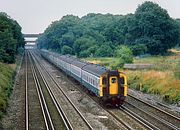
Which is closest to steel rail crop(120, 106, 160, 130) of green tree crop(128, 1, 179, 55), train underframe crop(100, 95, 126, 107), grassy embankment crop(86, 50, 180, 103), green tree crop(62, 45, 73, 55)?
train underframe crop(100, 95, 126, 107)

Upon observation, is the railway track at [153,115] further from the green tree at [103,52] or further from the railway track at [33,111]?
the green tree at [103,52]

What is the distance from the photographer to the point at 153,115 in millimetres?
25234

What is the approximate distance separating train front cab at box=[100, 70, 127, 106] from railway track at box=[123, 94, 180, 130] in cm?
137

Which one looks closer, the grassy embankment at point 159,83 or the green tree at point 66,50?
the grassy embankment at point 159,83

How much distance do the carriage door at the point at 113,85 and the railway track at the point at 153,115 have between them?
1795mm

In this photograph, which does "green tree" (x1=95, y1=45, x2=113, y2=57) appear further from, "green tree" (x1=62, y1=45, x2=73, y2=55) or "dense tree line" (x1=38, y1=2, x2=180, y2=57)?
"green tree" (x1=62, y1=45, x2=73, y2=55)

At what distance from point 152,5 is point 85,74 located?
2247 inches

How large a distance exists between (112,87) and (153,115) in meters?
3.99

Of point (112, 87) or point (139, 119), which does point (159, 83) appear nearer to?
point (112, 87)

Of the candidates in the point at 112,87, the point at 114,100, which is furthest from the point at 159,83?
the point at 112,87

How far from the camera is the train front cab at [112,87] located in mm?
27406

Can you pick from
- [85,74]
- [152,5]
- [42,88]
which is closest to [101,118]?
[85,74]

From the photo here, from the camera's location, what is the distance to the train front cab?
2741 centimetres

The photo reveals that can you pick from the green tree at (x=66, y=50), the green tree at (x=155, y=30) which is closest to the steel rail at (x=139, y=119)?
the green tree at (x=155, y=30)
